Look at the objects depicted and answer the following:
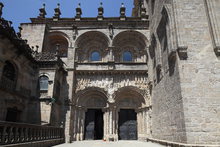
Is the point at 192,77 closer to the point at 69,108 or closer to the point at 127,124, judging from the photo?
the point at 127,124

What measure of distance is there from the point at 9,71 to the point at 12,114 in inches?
99.7

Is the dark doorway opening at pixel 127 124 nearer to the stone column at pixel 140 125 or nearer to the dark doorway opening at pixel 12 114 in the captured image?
the stone column at pixel 140 125

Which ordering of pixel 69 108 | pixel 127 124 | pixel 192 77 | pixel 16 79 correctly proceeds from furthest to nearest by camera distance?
pixel 127 124 < pixel 69 108 < pixel 16 79 < pixel 192 77

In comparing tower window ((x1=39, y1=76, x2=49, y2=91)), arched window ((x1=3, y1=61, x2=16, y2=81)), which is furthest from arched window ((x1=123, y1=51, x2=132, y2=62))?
arched window ((x1=3, y1=61, x2=16, y2=81))

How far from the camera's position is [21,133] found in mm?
6879

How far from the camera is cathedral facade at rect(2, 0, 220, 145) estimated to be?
317 inches

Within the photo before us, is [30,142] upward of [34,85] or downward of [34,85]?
downward

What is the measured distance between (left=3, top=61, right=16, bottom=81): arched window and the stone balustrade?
3684 millimetres

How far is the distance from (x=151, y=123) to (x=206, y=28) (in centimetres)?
771

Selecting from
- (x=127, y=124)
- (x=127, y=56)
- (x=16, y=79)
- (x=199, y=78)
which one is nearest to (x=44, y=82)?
(x=16, y=79)

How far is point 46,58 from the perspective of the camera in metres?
12.4

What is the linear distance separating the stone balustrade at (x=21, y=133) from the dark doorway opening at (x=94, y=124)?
464cm

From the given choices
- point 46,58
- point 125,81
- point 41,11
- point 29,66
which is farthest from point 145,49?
point 41,11

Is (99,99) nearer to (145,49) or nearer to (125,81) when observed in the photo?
(125,81)
